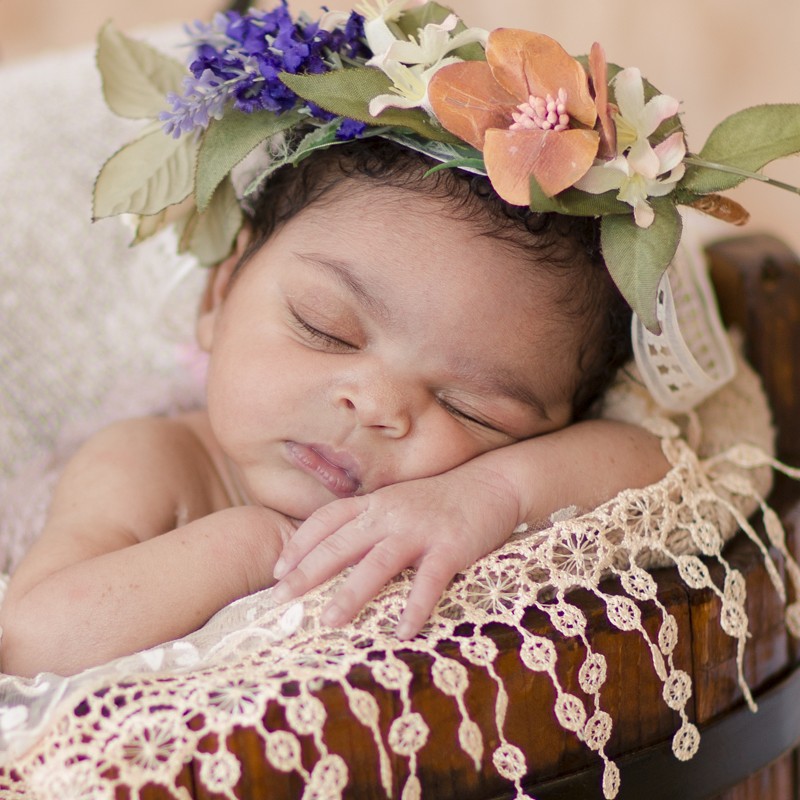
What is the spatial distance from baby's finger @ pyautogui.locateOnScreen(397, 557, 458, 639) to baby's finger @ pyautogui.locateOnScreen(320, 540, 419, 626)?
22 millimetres

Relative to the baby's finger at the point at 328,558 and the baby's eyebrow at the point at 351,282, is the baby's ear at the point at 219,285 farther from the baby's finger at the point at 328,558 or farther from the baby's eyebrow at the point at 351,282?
the baby's finger at the point at 328,558

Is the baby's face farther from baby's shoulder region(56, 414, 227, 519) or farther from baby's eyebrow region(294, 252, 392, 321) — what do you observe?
baby's shoulder region(56, 414, 227, 519)

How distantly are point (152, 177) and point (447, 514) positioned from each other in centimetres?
60

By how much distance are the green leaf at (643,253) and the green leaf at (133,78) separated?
25.8 inches

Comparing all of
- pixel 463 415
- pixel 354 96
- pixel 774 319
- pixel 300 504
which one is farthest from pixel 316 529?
→ pixel 774 319

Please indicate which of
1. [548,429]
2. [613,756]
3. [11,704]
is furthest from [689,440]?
[11,704]

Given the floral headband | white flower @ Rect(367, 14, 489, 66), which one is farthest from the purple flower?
white flower @ Rect(367, 14, 489, 66)

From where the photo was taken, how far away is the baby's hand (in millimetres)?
867

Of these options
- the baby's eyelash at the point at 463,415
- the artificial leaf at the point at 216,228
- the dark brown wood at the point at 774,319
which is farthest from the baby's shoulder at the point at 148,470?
the dark brown wood at the point at 774,319

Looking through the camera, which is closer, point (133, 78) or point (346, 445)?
point (346, 445)

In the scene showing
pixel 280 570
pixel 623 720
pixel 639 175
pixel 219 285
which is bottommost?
pixel 623 720

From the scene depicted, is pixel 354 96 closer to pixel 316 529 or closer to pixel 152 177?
pixel 152 177

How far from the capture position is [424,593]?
2.82 feet

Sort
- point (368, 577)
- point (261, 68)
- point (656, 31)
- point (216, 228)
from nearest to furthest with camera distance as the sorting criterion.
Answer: point (368, 577) → point (261, 68) → point (216, 228) → point (656, 31)
